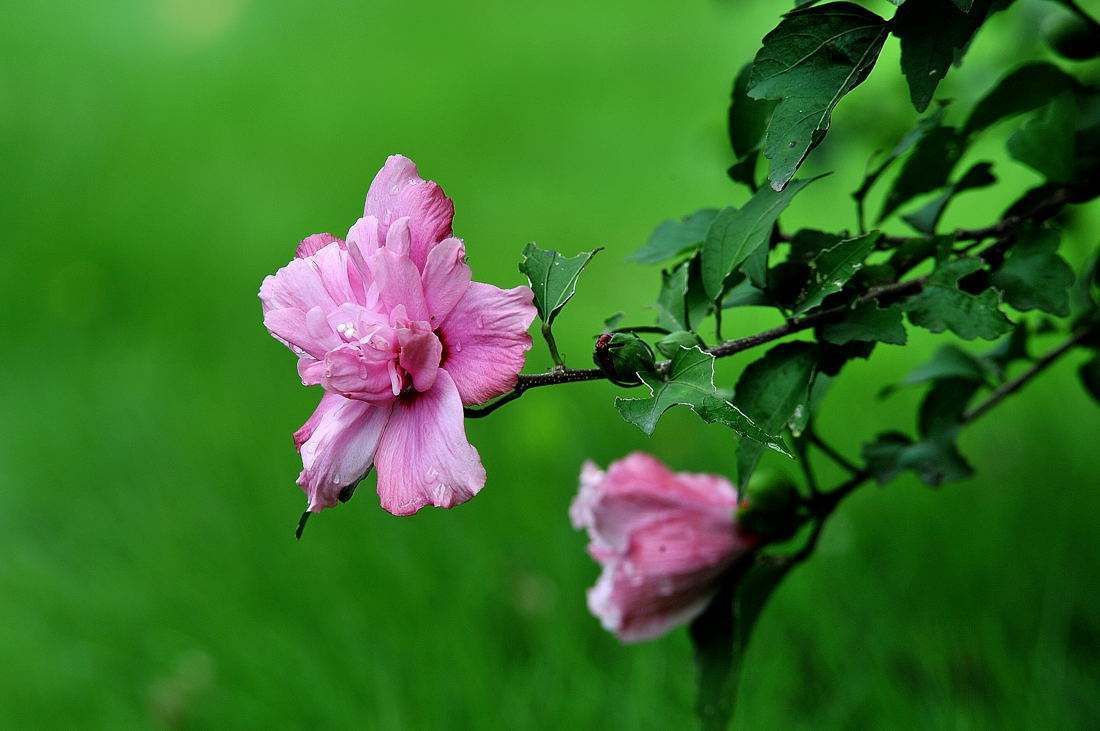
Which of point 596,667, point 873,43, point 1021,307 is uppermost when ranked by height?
point 873,43

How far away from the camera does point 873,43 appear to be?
0.52 metres

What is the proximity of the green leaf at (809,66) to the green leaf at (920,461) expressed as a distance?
0.33 m

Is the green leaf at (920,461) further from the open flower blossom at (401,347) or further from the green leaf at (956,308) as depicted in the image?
the open flower blossom at (401,347)

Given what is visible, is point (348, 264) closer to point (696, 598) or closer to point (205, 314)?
point (696, 598)

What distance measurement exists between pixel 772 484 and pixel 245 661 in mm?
889

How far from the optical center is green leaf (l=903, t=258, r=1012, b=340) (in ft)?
1.84

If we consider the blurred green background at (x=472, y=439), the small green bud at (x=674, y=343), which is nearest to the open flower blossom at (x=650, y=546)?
the small green bud at (x=674, y=343)

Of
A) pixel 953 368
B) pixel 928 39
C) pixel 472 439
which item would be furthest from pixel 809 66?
pixel 472 439

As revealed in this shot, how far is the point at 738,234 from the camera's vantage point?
58 cm

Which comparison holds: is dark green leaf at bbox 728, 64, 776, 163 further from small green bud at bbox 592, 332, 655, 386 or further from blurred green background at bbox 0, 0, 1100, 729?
blurred green background at bbox 0, 0, 1100, 729

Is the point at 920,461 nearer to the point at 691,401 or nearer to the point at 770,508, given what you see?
the point at 770,508

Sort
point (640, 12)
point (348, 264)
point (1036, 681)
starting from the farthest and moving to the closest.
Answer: point (640, 12), point (1036, 681), point (348, 264)

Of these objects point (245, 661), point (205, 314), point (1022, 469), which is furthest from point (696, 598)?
point (205, 314)

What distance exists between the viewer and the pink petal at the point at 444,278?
0.47 m
